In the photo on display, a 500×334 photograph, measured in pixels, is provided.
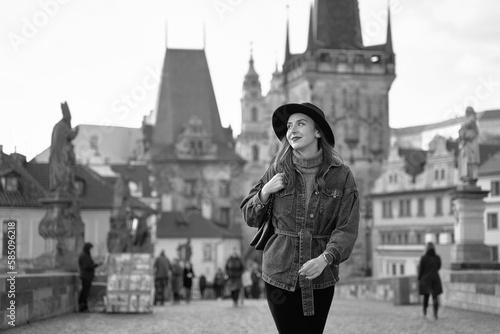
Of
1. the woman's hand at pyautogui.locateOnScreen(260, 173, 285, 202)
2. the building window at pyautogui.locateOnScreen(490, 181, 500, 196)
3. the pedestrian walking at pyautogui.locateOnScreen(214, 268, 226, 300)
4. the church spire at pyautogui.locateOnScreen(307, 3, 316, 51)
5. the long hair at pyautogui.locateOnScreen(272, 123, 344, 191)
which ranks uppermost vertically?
the church spire at pyautogui.locateOnScreen(307, 3, 316, 51)

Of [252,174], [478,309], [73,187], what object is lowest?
[478,309]

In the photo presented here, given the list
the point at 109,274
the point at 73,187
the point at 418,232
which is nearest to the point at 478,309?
the point at 109,274

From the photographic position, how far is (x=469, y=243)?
21.8m

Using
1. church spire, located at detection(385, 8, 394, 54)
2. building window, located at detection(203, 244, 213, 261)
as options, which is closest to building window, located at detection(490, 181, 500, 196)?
building window, located at detection(203, 244, 213, 261)

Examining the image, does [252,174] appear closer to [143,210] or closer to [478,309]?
[143,210]

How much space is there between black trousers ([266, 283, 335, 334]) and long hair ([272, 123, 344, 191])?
0.58 m

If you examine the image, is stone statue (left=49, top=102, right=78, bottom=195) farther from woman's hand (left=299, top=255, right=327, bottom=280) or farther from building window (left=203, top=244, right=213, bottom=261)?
building window (left=203, top=244, right=213, bottom=261)

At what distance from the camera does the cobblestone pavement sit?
42.9 feet

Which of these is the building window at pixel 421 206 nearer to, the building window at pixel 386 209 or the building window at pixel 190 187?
the building window at pixel 386 209

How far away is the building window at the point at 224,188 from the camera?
90.3 metres

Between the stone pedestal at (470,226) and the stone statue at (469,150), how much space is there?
253 millimetres

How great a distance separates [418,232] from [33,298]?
5366cm

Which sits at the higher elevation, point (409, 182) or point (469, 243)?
point (409, 182)

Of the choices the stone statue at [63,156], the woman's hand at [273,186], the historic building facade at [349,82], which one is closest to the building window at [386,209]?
the historic building facade at [349,82]
